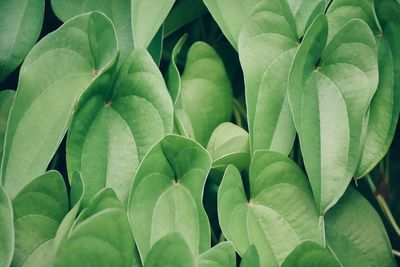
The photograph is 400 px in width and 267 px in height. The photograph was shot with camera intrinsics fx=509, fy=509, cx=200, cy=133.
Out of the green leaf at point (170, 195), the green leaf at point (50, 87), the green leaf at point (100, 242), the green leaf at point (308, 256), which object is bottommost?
the green leaf at point (308, 256)

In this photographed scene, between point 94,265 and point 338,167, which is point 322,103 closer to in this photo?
point 338,167

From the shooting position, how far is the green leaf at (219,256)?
0.51m

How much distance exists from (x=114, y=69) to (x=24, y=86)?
10 cm

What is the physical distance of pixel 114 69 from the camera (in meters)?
0.57

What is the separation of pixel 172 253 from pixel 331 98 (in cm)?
27

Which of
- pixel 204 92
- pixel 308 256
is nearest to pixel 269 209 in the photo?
pixel 308 256

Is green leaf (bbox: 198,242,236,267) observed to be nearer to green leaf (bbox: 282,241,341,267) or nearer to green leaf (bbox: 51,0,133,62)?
green leaf (bbox: 282,241,341,267)

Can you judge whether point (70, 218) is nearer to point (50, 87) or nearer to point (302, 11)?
point (50, 87)

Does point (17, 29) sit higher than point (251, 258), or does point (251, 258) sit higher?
point (17, 29)

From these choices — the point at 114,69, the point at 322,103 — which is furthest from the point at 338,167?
the point at 114,69

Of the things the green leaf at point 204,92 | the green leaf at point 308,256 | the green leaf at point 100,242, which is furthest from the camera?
the green leaf at point 204,92

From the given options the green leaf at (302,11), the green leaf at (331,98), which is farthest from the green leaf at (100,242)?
the green leaf at (302,11)

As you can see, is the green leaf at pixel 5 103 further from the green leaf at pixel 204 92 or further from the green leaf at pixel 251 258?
the green leaf at pixel 251 258

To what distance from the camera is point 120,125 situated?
56 cm
